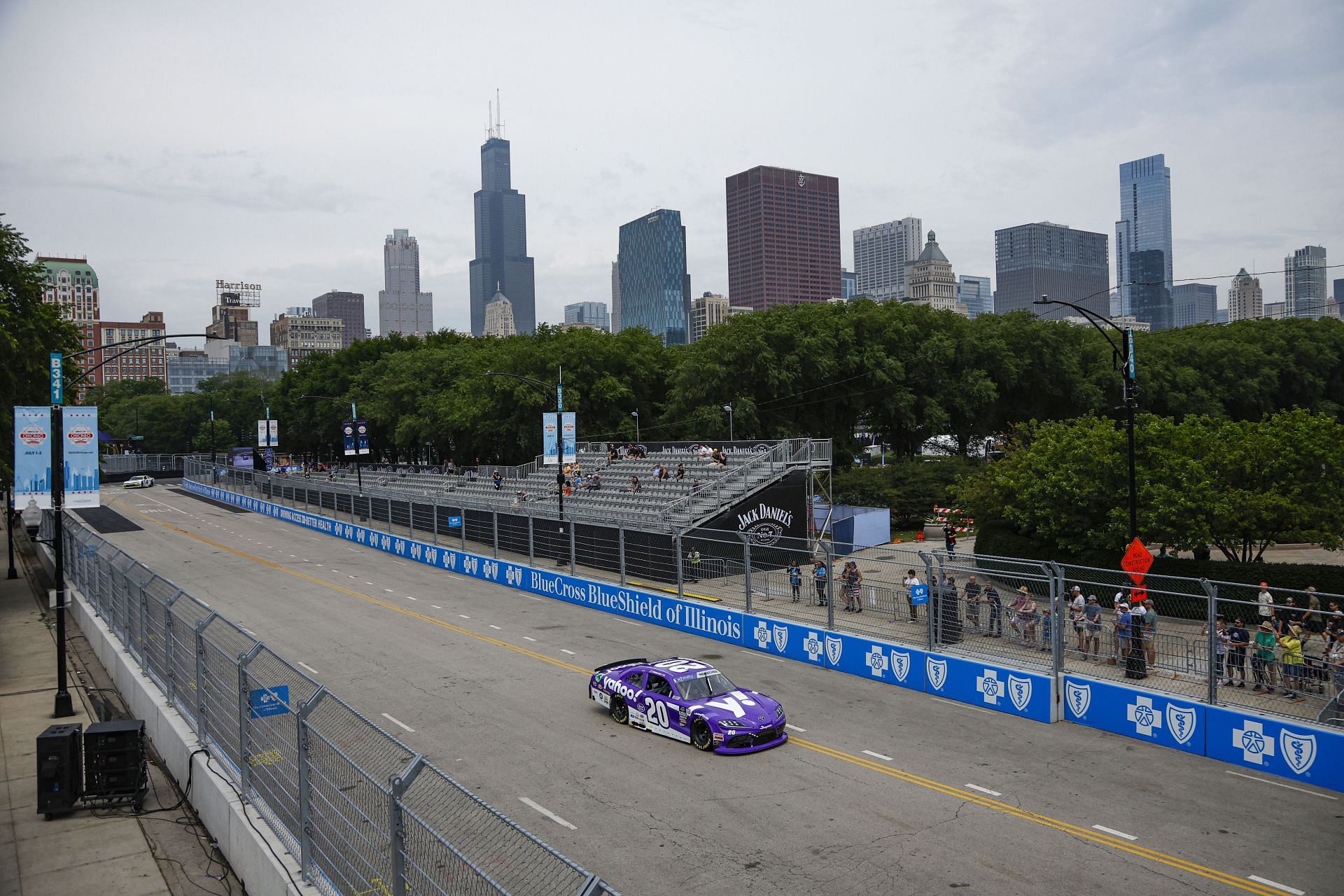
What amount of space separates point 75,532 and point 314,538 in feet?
65.2

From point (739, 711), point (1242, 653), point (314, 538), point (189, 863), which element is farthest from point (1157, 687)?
point (314, 538)

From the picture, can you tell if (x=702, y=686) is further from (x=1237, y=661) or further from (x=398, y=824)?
(x=398, y=824)

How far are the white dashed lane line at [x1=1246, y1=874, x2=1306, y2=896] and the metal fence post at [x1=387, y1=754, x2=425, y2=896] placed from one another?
9517 millimetres

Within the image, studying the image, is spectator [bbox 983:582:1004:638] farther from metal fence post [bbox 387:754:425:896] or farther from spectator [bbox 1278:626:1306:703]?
metal fence post [bbox 387:754:425:896]

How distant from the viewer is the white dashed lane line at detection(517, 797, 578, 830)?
12516mm

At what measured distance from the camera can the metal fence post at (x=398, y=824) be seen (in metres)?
6.74

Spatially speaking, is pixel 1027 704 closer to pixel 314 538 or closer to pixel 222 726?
pixel 222 726

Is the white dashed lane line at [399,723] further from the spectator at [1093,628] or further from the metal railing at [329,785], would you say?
the spectator at [1093,628]

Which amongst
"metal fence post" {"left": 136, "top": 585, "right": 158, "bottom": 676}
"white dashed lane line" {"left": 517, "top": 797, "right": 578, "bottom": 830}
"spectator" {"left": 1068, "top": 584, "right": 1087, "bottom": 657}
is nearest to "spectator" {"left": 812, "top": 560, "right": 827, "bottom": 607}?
"spectator" {"left": 1068, "top": 584, "right": 1087, "bottom": 657}

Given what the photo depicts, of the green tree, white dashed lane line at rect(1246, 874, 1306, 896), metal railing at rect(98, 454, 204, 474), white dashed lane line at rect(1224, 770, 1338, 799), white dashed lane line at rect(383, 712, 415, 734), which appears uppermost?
the green tree

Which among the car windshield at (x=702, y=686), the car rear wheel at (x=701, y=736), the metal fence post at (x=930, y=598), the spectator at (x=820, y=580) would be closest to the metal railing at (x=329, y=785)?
the car rear wheel at (x=701, y=736)

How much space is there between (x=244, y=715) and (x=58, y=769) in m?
4.48

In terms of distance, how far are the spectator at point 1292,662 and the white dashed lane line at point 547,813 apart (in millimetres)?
10753

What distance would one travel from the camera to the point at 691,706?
16141 millimetres
